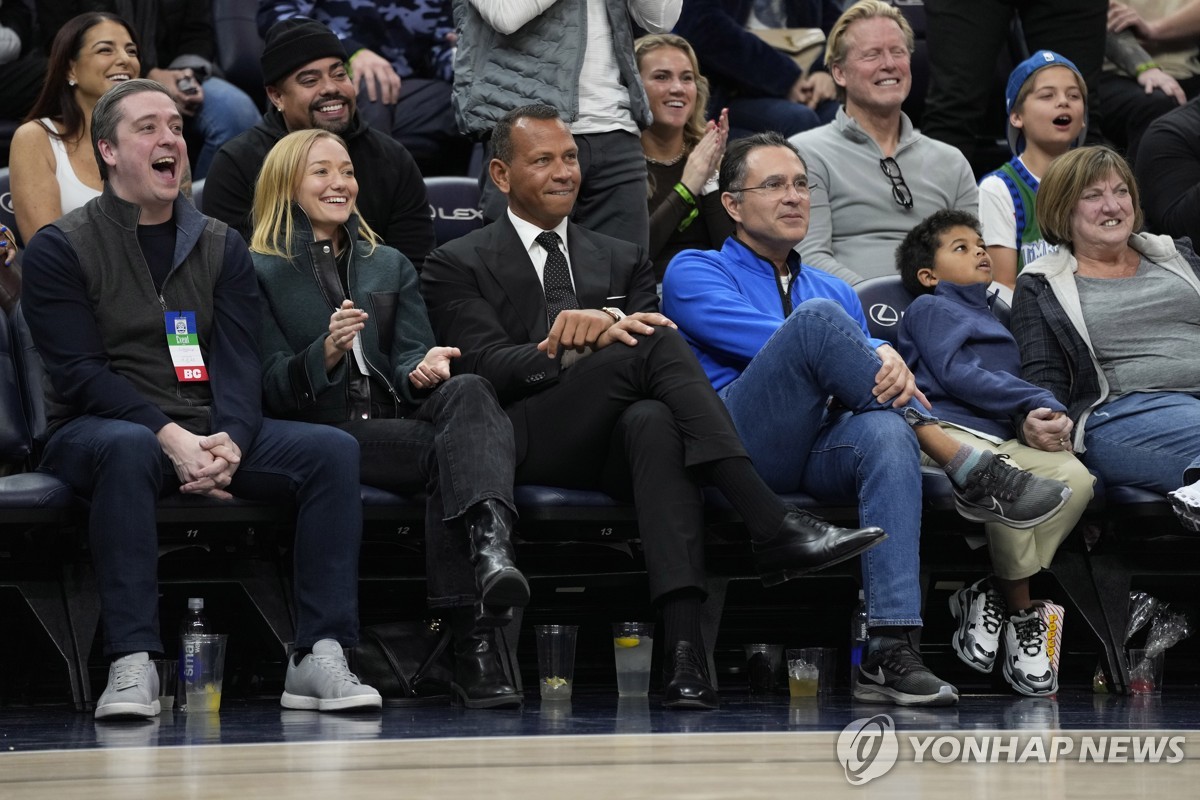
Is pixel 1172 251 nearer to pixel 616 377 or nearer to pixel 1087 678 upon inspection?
pixel 1087 678

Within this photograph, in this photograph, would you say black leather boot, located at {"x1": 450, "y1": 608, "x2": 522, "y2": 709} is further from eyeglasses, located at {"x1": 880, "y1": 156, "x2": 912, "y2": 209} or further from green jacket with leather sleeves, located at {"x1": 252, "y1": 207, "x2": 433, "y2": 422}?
eyeglasses, located at {"x1": 880, "y1": 156, "x2": 912, "y2": 209}

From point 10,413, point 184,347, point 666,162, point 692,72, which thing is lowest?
point 10,413

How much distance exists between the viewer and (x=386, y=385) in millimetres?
4262

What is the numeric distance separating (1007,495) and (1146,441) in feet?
2.14

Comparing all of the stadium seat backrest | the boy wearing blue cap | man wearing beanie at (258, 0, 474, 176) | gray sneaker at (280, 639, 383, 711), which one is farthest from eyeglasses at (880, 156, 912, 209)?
the stadium seat backrest

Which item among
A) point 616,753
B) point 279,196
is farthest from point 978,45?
point 616,753

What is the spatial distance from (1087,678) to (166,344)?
2651mm

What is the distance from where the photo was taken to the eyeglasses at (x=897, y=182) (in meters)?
5.38

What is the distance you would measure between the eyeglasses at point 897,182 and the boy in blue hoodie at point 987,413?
57 cm

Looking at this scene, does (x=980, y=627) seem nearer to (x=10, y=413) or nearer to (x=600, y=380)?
(x=600, y=380)

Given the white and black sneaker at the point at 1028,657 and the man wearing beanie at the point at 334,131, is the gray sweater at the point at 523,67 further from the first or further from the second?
the white and black sneaker at the point at 1028,657

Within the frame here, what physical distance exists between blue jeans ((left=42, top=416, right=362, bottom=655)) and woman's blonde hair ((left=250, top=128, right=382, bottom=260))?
0.62 metres

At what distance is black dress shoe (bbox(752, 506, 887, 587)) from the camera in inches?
141

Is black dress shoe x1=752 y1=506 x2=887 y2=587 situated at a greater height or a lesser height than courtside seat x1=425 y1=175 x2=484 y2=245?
lesser
